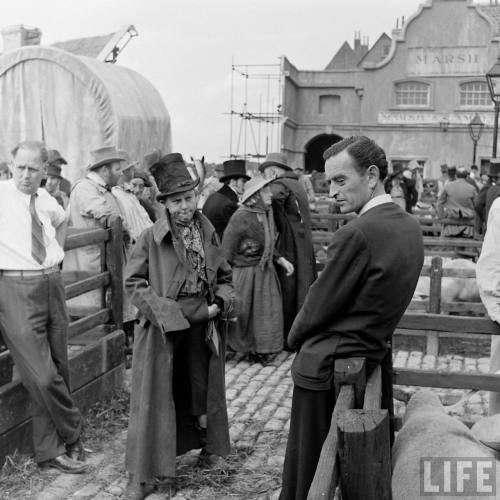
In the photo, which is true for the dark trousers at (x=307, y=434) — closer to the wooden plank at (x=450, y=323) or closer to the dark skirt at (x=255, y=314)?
the wooden plank at (x=450, y=323)

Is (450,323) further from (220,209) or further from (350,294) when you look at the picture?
(220,209)

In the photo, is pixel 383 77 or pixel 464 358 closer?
pixel 464 358

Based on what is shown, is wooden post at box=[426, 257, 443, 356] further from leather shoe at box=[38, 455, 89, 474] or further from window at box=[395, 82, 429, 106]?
window at box=[395, 82, 429, 106]

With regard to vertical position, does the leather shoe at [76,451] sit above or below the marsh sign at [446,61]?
below

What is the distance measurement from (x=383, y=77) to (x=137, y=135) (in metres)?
28.1

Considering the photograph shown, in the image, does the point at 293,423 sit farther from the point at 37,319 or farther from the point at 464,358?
the point at 464,358

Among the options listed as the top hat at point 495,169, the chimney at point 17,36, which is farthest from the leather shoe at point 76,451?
the chimney at point 17,36

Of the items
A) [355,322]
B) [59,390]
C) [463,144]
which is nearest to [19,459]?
[59,390]

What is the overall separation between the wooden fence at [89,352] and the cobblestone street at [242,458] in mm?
409

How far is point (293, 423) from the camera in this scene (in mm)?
3102

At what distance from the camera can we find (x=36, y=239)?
446 centimetres

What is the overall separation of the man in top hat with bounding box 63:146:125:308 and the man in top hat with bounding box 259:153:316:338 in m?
1.77

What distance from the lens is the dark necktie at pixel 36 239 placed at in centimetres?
444

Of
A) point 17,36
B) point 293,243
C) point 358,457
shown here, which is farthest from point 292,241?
point 17,36
